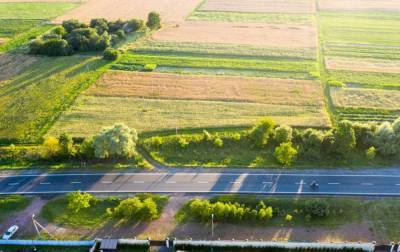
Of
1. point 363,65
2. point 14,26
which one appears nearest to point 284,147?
point 363,65

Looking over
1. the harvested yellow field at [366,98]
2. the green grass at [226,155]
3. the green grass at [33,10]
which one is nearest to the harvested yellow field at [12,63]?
the green grass at [33,10]

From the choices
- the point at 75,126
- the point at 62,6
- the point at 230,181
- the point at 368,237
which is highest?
the point at 62,6

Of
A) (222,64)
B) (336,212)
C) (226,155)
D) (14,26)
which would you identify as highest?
(14,26)

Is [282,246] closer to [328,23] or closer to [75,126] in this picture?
[75,126]

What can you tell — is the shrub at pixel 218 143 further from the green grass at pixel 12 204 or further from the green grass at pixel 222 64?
the green grass at pixel 12 204

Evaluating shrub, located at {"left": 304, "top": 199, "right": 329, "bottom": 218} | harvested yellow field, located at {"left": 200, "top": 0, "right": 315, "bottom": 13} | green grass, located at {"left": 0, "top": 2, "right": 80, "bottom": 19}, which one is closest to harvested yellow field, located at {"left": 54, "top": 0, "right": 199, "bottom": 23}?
green grass, located at {"left": 0, "top": 2, "right": 80, "bottom": 19}

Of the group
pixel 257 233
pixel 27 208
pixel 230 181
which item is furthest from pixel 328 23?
pixel 27 208

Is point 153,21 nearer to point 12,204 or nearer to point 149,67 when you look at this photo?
point 149,67
